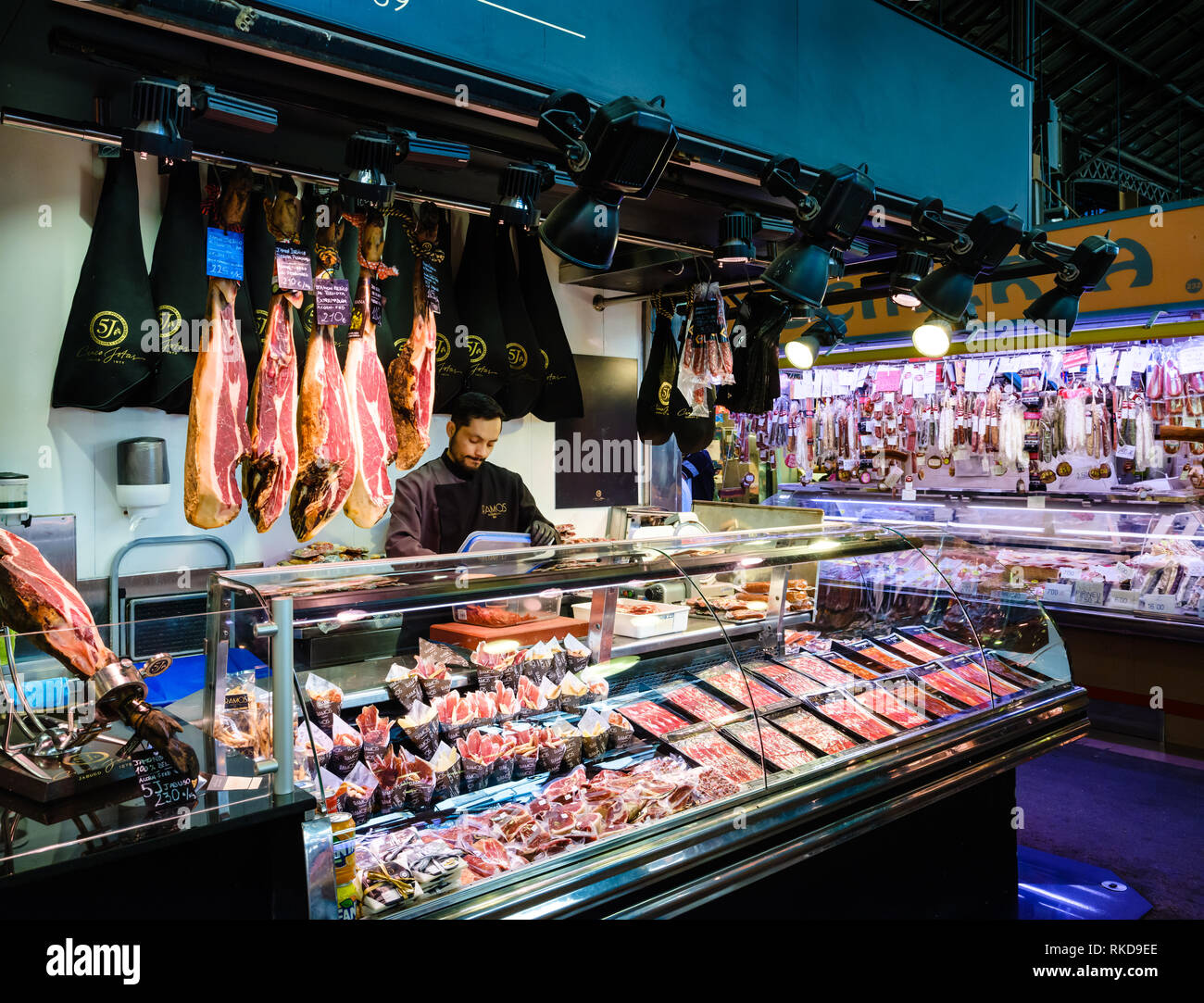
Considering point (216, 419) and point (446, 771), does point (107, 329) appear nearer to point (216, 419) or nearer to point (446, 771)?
point (216, 419)

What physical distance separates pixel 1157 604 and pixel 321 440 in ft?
17.2

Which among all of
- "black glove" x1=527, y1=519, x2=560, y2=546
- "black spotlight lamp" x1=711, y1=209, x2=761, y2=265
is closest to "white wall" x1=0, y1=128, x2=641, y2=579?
"black glove" x1=527, y1=519, x2=560, y2=546

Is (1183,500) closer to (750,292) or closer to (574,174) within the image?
(750,292)

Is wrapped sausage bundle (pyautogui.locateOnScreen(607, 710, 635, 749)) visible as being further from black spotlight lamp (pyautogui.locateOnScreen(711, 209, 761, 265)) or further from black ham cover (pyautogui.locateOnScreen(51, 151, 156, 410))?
black ham cover (pyautogui.locateOnScreen(51, 151, 156, 410))

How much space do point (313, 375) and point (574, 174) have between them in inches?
50.2

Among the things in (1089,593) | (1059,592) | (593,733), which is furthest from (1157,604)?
(593,733)

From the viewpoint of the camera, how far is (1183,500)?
644 cm

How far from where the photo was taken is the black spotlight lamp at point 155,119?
2264 millimetres

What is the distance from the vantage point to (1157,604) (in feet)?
18.3

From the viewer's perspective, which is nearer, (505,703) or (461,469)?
(505,703)

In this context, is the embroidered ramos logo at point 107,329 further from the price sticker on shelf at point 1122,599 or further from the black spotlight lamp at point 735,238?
the price sticker on shelf at point 1122,599

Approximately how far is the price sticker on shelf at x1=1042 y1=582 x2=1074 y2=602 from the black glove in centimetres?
373

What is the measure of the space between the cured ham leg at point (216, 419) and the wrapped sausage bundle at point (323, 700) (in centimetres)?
95
